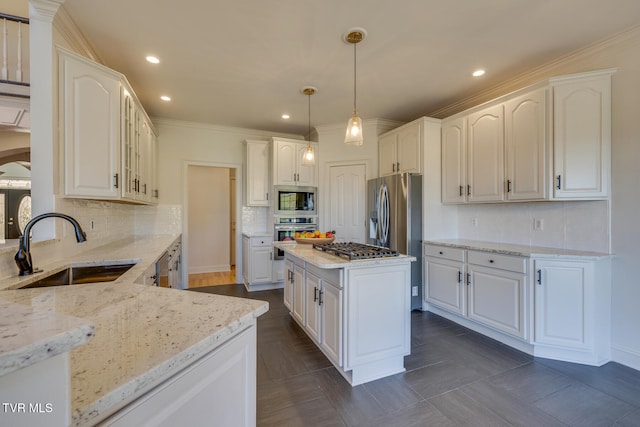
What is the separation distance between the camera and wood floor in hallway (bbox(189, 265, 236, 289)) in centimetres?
483

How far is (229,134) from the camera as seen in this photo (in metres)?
4.86

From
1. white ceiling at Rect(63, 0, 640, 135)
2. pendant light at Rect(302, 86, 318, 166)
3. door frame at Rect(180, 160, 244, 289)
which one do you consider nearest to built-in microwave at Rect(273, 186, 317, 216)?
door frame at Rect(180, 160, 244, 289)

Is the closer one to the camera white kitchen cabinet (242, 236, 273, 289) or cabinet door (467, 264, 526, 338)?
cabinet door (467, 264, 526, 338)

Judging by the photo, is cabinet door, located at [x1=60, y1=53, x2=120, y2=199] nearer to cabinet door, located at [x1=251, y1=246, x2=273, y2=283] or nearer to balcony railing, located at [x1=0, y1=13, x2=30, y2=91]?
balcony railing, located at [x1=0, y1=13, x2=30, y2=91]

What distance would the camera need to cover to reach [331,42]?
7.98ft

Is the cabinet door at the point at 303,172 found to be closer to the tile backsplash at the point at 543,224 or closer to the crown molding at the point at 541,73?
the crown molding at the point at 541,73

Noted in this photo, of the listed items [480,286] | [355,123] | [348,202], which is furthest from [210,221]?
[480,286]

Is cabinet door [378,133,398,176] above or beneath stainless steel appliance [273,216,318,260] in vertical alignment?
above

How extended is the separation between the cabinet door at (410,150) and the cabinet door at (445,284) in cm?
121

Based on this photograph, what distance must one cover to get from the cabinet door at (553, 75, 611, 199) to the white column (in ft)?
13.1

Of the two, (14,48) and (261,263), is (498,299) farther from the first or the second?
(14,48)

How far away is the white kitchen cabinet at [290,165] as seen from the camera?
4.55 meters

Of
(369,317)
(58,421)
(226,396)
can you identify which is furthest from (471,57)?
(58,421)

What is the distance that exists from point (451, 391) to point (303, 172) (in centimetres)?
358
